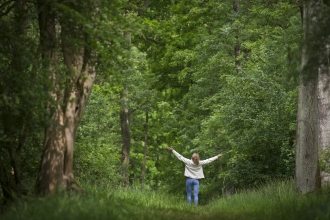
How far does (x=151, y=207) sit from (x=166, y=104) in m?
22.3

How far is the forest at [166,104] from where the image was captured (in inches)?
487

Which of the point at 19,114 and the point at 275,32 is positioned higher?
the point at 275,32

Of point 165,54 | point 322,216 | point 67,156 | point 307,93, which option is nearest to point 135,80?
point 165,54

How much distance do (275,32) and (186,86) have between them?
34.4 ft

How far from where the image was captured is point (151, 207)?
1461cm

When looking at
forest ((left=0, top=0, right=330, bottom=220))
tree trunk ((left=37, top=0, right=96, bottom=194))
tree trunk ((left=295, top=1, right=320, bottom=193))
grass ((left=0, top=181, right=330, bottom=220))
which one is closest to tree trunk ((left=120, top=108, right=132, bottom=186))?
forest ((left=0, top=0, right=330, bottom=220))

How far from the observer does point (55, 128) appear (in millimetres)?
13133

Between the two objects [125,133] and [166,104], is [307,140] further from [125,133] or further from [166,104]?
[166,104]

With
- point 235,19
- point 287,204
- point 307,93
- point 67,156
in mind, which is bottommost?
point 287,204

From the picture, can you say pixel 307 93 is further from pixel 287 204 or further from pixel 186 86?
pixel 186 86

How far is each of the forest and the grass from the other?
6cm

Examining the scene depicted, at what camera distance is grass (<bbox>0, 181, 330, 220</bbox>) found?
34.5 ft

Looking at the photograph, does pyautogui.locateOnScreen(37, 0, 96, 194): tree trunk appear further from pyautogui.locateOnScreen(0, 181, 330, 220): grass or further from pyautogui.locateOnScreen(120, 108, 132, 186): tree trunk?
pyautogui.locateOnScreen(120, 108, 132, 186): tree trunk

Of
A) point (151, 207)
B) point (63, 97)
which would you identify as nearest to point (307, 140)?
point (151, 207)
